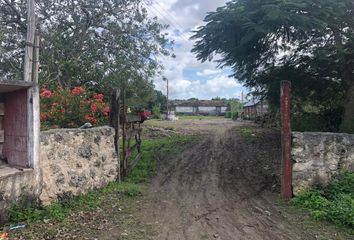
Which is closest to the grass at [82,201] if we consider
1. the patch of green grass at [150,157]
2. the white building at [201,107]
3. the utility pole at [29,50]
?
the patch of green grass at [150,157]

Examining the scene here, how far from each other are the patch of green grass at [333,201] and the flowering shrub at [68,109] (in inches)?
206

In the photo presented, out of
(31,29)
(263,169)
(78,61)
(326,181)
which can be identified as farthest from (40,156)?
(78,61)

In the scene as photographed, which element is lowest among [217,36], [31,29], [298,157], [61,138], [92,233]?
[92,233]

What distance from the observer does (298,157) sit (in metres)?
7.83

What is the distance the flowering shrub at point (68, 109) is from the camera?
861 centimetres

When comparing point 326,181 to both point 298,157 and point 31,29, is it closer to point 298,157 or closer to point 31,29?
point 298,157

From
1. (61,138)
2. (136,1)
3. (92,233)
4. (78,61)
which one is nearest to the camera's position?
(92,233)

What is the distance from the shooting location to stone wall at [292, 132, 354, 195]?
25.7 ft

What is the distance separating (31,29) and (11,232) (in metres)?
3.33

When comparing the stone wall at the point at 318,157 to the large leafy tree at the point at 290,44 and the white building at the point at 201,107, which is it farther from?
the white building at the point at 201,107

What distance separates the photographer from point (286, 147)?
7.76 meters

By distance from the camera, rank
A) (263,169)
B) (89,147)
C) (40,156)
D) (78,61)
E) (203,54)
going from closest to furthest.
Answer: (40,156), (89,147), (263,169), (203,54), (78,61)

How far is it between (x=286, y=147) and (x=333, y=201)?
142cm

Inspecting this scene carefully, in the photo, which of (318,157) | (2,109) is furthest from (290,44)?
(2,109)
